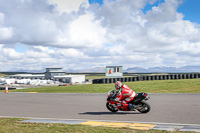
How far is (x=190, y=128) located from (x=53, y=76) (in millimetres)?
105898

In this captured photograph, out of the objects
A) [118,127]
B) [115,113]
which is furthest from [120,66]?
[118,127]

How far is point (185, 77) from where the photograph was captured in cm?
3750

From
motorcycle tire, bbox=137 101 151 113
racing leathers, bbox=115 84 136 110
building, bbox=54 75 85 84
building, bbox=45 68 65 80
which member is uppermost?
building, bbox=45 68 65 80

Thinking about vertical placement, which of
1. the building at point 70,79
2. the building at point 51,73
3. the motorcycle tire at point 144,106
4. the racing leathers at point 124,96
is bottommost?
the motorcycle tire at point 144,106

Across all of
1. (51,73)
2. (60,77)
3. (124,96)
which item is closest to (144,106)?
(124,96)

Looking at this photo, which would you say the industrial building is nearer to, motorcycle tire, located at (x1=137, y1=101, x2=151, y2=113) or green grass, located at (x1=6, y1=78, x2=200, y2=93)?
green grass, located at (x1=6, y1=78, x2=200, y2=93)

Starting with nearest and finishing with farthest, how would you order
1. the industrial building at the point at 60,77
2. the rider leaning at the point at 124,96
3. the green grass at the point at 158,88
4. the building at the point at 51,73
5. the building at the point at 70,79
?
the rider leaning at the point at 124,96
the green grass at the point at 158,88
the building at the point at 70,79
the industrial building at the point at 60,77
the building at the point at 51,73

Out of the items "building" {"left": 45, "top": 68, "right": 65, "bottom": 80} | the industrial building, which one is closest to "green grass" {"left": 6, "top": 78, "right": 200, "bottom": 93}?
the industrial building

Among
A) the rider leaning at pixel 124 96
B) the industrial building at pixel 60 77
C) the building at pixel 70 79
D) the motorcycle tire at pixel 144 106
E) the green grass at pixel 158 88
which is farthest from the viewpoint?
→ the industrial building at pixel 60 77

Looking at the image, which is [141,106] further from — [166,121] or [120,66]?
[120,66]

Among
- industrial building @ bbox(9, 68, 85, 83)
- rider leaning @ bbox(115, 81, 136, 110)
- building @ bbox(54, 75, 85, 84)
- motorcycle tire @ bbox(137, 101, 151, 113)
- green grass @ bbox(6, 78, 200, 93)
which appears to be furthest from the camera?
industrial building @ bbox(9, 68, 85, 83)

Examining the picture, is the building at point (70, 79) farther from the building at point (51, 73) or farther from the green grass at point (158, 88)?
the green grass at point (158, 88)

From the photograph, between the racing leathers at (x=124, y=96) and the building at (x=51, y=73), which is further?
the building at (x=51, y=73)

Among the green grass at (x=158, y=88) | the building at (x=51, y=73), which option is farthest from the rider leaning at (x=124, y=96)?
the building at (x=51, y=73)
